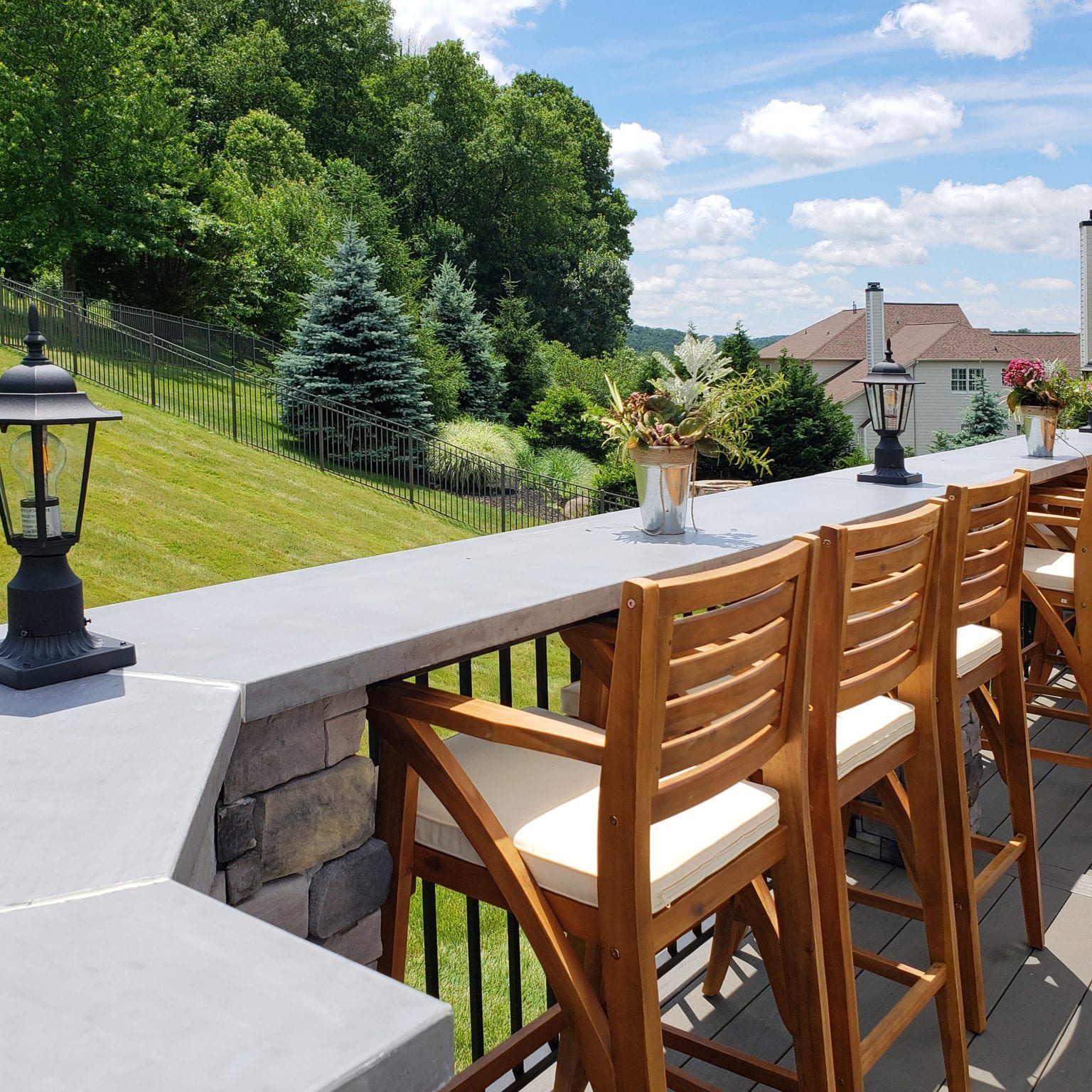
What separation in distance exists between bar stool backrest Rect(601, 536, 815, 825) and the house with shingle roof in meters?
38.2

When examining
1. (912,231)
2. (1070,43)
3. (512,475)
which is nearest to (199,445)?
(512,475)

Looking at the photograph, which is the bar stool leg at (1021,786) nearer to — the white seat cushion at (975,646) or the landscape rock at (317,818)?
the white seat cushion at (975,646)

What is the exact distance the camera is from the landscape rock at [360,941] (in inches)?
70.7

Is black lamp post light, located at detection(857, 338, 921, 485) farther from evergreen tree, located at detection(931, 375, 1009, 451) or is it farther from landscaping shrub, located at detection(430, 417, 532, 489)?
evergreen tree, located at detection(931, 375, 1009, 451)

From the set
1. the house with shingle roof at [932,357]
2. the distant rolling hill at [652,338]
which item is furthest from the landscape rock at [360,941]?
the distant rolling hill at [652,338]

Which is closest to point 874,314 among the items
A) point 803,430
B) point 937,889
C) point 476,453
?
point 803,430

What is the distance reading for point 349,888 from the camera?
5.90 feet

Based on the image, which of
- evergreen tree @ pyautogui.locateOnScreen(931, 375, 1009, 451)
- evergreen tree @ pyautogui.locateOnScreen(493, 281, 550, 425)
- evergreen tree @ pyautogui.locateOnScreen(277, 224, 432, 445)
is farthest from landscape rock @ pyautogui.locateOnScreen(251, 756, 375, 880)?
evergreen tree @ pyautogui.locateOnScreen(931, 375, 1009, 451)

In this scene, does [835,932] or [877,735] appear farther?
[877,735]

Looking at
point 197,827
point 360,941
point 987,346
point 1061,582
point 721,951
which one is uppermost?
point 987,346

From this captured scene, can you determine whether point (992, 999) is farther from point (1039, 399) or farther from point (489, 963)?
point (1039, 399)

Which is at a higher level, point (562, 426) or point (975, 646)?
point (562, 426)

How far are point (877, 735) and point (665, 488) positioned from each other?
36.0 inches

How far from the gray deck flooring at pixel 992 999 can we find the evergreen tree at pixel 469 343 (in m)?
20.8
